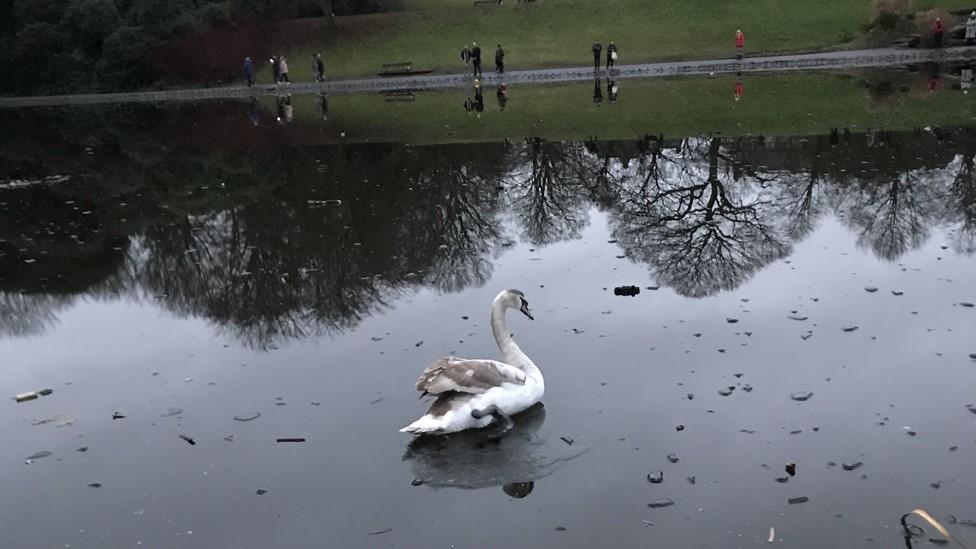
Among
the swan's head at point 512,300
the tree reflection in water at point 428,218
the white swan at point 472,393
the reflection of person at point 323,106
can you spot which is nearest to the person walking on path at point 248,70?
the reflection of person at point 323,106

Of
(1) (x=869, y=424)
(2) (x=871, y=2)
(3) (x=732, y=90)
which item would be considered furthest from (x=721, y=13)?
(1) (x=869, y=424)

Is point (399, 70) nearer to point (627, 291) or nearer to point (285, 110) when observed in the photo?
point (285, 110)

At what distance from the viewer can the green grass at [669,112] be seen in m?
25.6

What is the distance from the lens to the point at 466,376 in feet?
29.7

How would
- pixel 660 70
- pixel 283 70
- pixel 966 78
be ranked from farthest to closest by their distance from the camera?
pixel 283 70 → pixel 660 70 → pixel 966 78

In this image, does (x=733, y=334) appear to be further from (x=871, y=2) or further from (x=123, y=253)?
(x=871, y=2)

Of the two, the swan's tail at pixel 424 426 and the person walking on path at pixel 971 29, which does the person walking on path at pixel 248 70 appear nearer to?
the person walking on path at pixel 971 29

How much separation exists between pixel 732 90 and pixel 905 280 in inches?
920

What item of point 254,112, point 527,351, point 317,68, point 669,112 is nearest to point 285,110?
point 254,112

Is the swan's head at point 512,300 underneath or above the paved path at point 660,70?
underneath

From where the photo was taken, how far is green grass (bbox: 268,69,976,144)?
83.9ft

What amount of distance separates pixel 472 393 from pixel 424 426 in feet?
2.16

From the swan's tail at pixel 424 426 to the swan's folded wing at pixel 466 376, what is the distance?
33cm

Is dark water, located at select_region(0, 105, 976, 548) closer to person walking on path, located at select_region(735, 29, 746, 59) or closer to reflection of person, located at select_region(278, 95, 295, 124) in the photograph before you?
reflection of person, located at select_region(278, 95, 295, 124)
